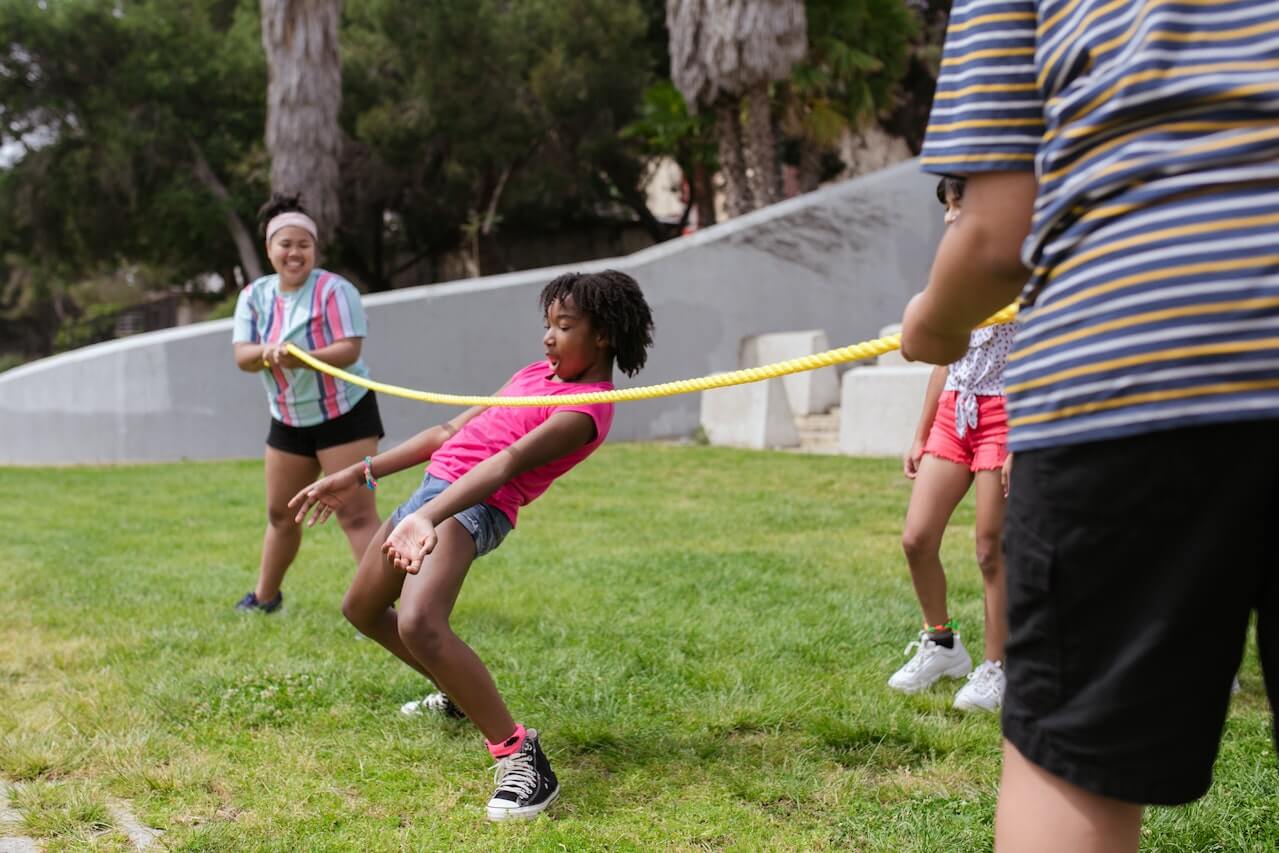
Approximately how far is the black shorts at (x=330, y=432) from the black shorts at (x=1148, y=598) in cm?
420

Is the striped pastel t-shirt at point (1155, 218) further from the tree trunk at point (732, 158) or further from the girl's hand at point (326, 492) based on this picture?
the tree trunk at point (732, 158)

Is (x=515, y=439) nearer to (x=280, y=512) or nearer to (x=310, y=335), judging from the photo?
(x=310, y=335)

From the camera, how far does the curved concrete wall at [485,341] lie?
528 inches

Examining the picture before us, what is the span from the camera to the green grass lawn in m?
3.16

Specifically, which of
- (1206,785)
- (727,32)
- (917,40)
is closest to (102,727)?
(1206,785)

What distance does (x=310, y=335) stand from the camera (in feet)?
17.5

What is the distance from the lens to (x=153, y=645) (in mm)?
4977


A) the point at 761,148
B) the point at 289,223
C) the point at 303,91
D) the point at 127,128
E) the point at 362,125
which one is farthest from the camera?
the point at 127,128

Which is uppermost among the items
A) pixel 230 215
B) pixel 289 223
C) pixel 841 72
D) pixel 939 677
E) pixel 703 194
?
pixel 841 72

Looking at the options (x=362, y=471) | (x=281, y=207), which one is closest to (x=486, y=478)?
(x=362, y=471)

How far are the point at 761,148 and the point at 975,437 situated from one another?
12.5 meters

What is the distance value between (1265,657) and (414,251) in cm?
2446

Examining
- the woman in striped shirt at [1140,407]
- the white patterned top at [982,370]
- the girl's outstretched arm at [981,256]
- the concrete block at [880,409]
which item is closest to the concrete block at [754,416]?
the concrete block at [880,409]

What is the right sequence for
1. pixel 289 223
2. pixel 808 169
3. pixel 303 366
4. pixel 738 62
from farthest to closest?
pixel 808 169, pixel 738 62, pixel 289 223, pixel 303 366
